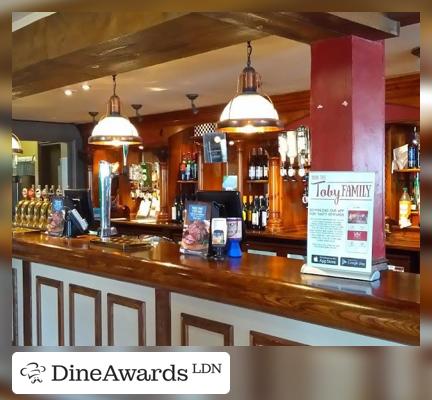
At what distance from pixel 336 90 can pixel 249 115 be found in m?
0.62

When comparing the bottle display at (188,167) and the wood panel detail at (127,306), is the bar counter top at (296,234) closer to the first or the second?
the bottle display at (188,167)

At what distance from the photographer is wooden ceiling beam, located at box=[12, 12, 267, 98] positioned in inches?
94.1

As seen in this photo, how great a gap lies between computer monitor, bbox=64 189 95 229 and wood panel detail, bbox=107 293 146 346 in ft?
3.58

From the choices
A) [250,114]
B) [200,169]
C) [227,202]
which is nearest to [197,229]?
[227,202]

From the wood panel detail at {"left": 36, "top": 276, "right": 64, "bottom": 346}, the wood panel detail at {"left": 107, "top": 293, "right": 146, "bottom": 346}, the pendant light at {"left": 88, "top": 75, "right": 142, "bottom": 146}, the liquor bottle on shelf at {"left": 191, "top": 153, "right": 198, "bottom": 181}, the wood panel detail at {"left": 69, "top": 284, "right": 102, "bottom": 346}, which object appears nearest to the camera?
the wood panel detail at {"left": 107, "top": 293, "right": 146, "bottom": 346}

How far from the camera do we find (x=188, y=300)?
8.07 feet

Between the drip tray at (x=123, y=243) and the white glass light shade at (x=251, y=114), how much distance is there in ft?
2.56

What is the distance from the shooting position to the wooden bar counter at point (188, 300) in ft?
6.01

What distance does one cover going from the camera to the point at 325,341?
6.34ft

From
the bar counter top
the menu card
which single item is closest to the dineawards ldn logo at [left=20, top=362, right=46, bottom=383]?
the menu card

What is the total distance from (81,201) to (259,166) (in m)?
2.51

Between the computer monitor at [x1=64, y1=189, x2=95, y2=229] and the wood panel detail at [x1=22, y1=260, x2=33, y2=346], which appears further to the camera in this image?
the computer monitor at [x1=64, y1=189, x2=95, y2=229]

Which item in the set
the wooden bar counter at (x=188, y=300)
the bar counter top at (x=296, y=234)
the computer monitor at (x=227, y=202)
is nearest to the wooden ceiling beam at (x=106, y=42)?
the computer monitor at (x=227, y=202)

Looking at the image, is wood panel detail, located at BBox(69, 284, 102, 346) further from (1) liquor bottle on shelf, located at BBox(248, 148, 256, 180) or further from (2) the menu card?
(1) liquor bottle on shelf, located at BBox(248, 148, 256, 180)
